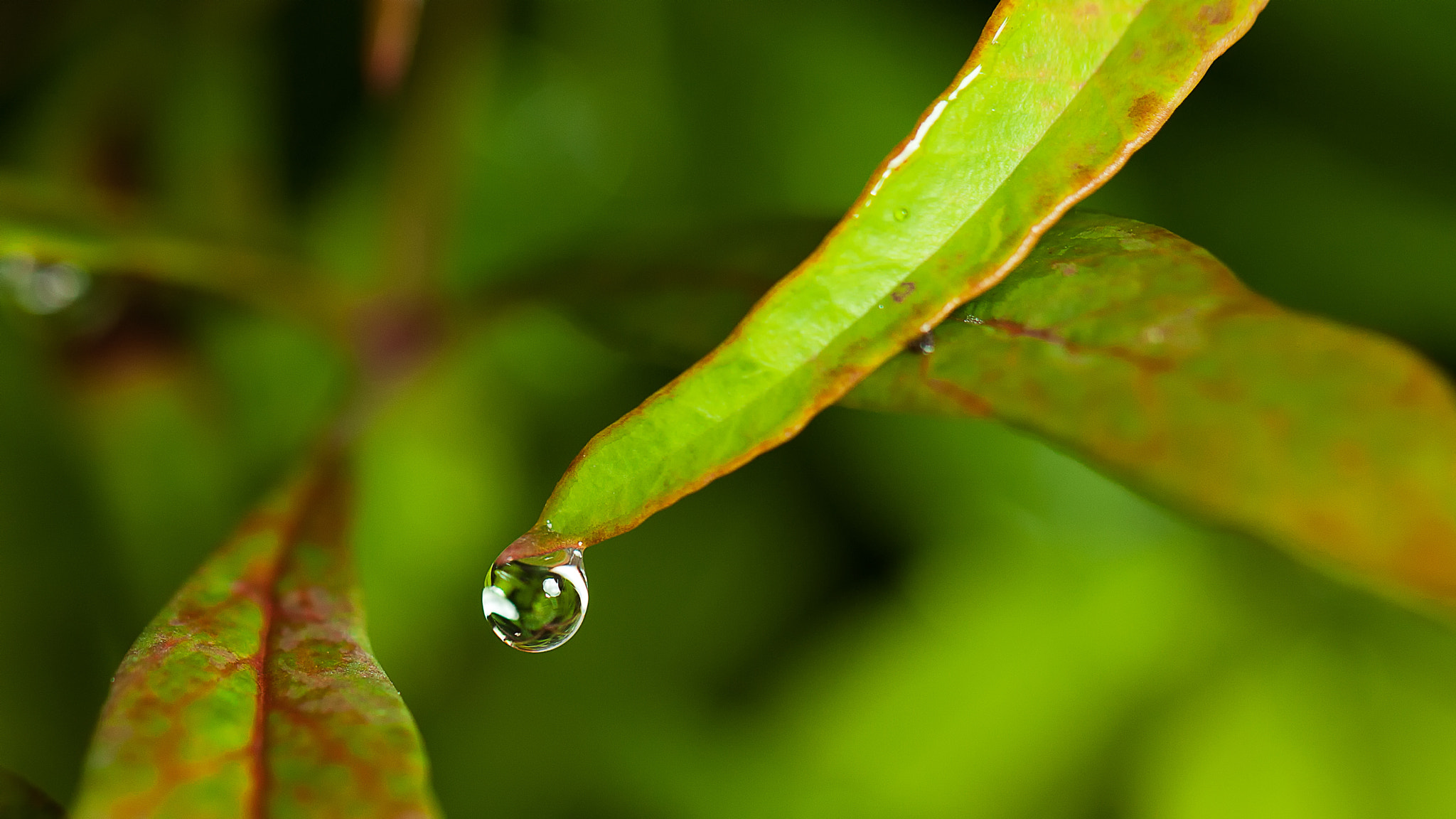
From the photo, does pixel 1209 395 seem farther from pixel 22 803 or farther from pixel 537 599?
pixel 22 803

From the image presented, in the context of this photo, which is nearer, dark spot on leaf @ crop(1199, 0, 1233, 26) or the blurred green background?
dark spot on leaf @ crop(1199, 0, 1233, 26)

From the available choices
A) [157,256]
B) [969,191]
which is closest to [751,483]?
[157,256]

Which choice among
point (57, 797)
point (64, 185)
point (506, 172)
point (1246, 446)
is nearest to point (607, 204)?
point (506, 172)

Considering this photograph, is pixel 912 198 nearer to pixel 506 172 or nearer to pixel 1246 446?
pixel 1246 446

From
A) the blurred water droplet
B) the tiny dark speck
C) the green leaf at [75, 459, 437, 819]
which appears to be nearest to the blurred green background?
the blurred water droplet

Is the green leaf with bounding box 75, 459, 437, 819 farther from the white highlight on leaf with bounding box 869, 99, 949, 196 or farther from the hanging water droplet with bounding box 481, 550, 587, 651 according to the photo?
the white highlight on leaf with bounding box 869, 99, 949, 196
